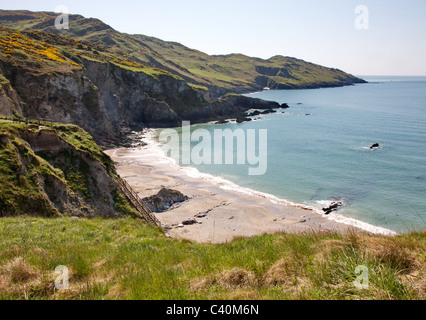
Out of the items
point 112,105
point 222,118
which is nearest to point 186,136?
point 112,105

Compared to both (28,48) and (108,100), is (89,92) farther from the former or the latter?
(108,100)

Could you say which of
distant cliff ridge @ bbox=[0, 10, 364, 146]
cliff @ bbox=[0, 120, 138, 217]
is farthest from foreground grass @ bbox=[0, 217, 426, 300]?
distant cliff ridge @ bbox=[0, 10, 364, 146]

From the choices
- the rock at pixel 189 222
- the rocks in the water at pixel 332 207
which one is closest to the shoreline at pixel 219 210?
the rock at pixel 189 222

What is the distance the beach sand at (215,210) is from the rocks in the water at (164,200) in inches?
35.7

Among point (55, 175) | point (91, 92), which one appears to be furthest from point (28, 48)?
point (55, 175)

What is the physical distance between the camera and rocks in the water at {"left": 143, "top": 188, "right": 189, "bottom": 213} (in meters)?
32.8

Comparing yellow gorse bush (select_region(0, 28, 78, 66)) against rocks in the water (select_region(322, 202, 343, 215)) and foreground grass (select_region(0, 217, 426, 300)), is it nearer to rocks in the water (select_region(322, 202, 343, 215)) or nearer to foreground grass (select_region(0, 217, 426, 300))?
foreground grass (select_region(0, 217, 426, 300))

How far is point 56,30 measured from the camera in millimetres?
162500

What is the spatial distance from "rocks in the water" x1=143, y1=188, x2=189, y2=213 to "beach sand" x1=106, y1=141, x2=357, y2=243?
2.98 feet

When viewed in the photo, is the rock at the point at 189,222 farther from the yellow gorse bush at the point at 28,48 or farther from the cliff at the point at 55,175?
the yellow gorse bush at the point at 28,48
